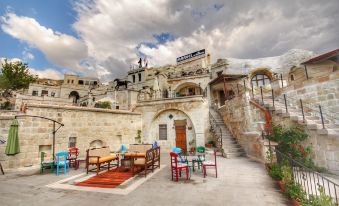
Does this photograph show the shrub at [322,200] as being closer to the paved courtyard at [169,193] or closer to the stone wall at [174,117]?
the paved courtyard at [169,193]

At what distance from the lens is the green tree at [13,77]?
72.2 feet

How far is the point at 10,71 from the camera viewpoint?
2211 cm

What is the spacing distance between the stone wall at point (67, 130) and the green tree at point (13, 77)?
59.0ft

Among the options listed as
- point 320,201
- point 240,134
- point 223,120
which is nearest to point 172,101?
point 223,120

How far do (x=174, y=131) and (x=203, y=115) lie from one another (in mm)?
2879

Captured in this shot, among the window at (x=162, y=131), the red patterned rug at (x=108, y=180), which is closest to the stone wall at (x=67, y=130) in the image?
the window at (x=162, y=131)

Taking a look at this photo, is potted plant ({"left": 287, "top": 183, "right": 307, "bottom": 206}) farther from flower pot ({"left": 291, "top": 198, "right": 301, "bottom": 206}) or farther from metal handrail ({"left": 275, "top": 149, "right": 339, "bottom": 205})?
metal handrail ({"left": 275, "top": 149, "right": 339, "bottom": 205})

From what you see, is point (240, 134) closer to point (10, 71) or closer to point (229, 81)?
point (229, 81)

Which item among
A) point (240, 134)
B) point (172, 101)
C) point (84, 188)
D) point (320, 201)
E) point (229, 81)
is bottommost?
point (84, 188)

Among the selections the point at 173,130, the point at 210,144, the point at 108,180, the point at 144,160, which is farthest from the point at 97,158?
the point at 210,144

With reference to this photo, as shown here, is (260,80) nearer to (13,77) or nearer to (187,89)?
(187,89)

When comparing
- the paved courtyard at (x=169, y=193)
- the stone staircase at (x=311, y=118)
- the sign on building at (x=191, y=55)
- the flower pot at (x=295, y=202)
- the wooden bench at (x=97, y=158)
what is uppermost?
the sign on building at (x=191, y=55)

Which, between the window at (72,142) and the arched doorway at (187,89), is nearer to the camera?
the window at (72,142)

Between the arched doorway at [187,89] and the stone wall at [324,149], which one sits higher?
the arched doorway at [187,89]
